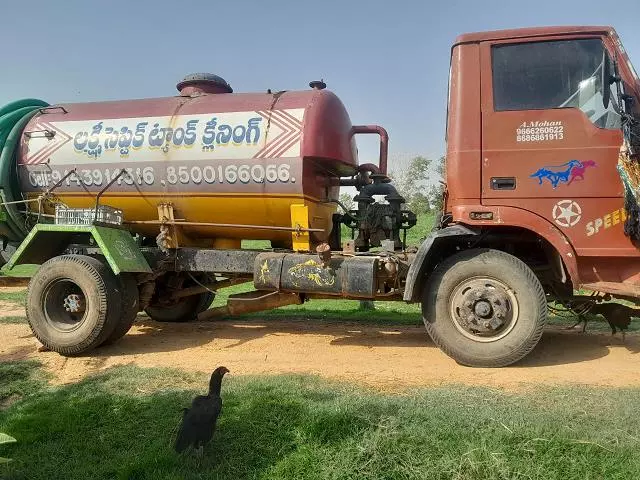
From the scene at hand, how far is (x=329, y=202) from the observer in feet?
21.0

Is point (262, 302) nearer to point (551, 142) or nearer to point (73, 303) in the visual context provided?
point (73, 303)

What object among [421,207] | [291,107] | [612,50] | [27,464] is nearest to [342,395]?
[27,464]

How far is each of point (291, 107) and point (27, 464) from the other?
13.8ft

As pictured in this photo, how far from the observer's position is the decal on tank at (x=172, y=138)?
5781 mm

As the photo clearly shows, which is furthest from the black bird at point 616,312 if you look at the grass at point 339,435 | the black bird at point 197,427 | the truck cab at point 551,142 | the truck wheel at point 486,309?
the black bird at point 197,427

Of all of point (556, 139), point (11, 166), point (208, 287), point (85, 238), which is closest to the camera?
point (556, 139)

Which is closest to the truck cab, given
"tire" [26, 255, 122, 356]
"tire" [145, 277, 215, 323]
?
"tire" [26, 255, 122, 356]

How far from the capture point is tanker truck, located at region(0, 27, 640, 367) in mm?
4715

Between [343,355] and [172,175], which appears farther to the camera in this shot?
[172,175]

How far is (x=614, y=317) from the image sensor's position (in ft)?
17.9

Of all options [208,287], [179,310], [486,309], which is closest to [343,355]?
[486,309]

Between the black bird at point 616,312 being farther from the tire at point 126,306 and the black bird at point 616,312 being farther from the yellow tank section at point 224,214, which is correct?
the tire at point 126,306

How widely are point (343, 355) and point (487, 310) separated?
5.07 feet

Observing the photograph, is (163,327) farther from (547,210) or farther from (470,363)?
(547,210)
